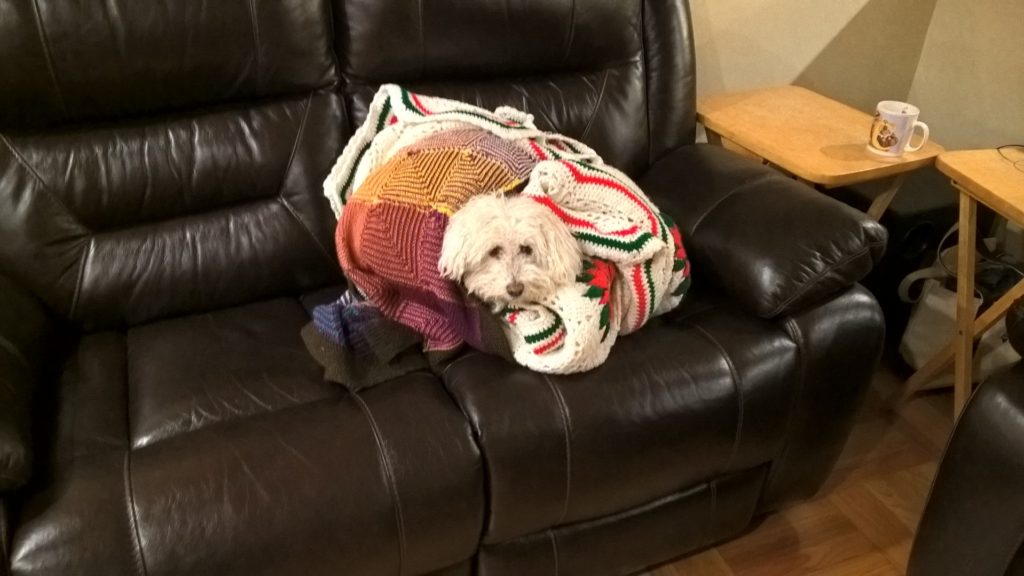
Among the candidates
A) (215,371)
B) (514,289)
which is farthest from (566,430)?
(215,371)

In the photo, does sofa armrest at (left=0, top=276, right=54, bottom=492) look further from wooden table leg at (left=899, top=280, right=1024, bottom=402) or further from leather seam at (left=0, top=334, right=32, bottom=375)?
wooden table leg at (left=899, top=280, right=1024, bottom=402)

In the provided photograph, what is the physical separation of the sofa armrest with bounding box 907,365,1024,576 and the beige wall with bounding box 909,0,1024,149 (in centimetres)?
119

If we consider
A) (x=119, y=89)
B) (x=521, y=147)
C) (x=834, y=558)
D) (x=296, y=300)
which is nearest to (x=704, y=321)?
(x=521, y=147)

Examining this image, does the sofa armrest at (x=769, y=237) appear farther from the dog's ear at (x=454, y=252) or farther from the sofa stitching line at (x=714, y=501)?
the dog's ear at (x=454, y=252)

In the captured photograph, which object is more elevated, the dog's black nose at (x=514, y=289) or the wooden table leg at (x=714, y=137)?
the dog's black nose at (x=514, y=289)

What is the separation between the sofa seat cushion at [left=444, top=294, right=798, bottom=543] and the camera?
125 cm

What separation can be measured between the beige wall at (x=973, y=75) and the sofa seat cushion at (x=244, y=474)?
178 cm

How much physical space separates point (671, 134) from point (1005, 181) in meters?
0.71

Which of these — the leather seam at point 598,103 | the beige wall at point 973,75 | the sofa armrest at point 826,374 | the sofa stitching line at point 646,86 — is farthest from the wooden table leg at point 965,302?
the leather seam at point 598,103

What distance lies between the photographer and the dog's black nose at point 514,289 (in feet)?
4.13

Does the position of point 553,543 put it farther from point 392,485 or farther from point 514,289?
point 514,289

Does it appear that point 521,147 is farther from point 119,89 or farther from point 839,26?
point 839,26

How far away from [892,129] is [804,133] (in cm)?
21

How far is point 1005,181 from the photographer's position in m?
1.60
